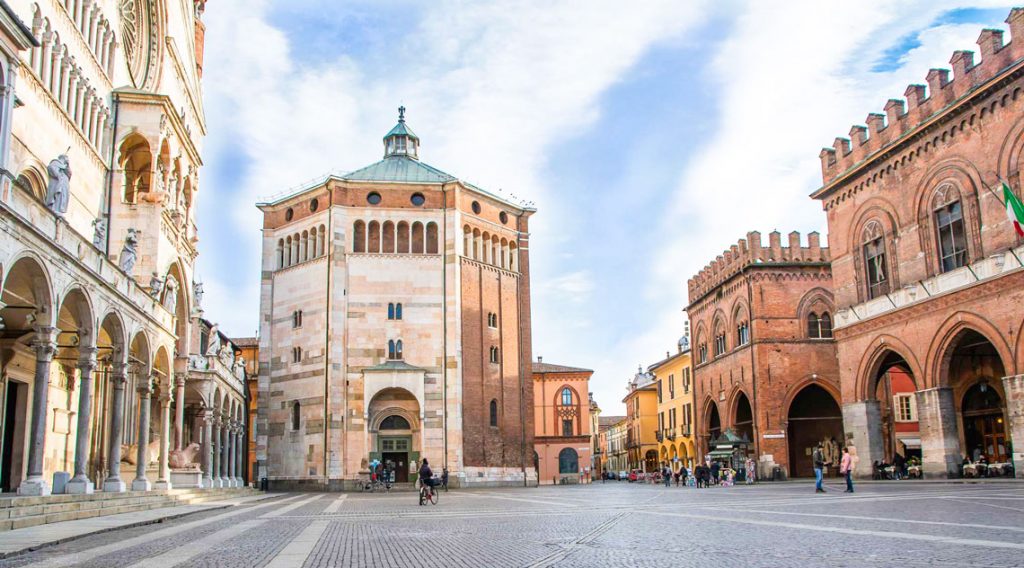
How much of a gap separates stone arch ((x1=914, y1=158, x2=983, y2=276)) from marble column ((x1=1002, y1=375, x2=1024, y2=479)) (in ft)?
14.4

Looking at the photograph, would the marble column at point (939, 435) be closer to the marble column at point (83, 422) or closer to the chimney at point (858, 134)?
the chimney at point (858, 134)

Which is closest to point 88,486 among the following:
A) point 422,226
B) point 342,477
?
point 342,477

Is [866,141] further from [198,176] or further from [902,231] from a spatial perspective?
[198,176]

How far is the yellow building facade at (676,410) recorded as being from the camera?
6569 centimetres

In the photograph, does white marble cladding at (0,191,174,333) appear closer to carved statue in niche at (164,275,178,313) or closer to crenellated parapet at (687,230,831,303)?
carved statue in niche at (164,275,178,313)

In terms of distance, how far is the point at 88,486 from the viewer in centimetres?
2055

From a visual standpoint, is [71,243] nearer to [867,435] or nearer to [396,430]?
[867,435]

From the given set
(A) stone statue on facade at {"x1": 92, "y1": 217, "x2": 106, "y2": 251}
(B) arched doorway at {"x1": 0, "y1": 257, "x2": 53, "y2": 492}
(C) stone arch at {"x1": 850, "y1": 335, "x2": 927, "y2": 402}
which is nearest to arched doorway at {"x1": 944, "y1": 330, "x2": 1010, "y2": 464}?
(C) stone arch at {"x1": 850, "y1": 335, "x2": 927, "y2": 402}

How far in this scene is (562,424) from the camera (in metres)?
76.9

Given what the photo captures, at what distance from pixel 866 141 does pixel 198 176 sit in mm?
26781

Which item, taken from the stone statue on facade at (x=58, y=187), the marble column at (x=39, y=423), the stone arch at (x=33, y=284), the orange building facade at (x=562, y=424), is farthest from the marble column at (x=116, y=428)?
the orange building facade at (x=562, y=424)

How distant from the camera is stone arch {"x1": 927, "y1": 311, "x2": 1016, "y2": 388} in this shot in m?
28.2

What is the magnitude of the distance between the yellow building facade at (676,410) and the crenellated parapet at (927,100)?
2744 centimetres

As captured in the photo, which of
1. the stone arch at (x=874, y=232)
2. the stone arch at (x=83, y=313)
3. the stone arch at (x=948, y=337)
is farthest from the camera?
the stone arch at (x=874, y=232)
